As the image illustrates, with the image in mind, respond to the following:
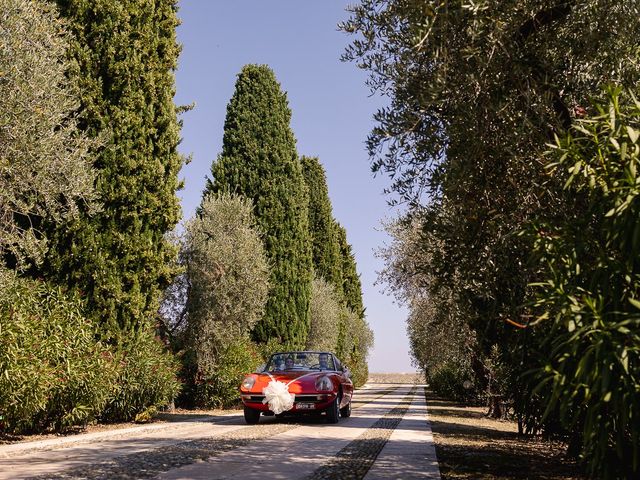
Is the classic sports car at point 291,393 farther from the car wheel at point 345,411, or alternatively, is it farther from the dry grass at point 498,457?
the dry grass at point 498,457

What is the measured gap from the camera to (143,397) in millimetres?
15859

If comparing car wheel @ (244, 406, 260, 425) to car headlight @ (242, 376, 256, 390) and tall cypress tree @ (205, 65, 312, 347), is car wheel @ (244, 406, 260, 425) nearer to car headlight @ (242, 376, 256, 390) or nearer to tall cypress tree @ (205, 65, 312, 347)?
car headlight @ (242, 376, 256, 390)

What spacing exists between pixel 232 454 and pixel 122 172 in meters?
8.72

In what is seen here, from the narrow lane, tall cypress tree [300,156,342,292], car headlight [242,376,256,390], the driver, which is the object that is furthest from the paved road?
tall cypress tree [300,156,342,292]

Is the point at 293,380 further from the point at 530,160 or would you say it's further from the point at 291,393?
the point at 530,160

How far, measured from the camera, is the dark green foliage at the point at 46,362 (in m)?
10.7

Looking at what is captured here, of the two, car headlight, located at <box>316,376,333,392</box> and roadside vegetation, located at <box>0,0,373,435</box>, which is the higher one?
roadside vegetation, located at <box>0,0,373,435</box>

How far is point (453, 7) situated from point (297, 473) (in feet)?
18.3

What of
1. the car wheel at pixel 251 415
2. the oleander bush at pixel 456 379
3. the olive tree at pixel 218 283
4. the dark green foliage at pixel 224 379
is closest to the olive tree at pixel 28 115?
the car wheel at pixel 251 415

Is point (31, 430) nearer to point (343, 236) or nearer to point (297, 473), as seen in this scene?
point (297, 473)

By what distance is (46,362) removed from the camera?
11594 mm

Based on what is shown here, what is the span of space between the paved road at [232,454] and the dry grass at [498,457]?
336 mm

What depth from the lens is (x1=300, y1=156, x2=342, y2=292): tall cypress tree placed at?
42250 mm

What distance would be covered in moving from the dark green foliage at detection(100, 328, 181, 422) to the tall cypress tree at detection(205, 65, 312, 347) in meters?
11.4
